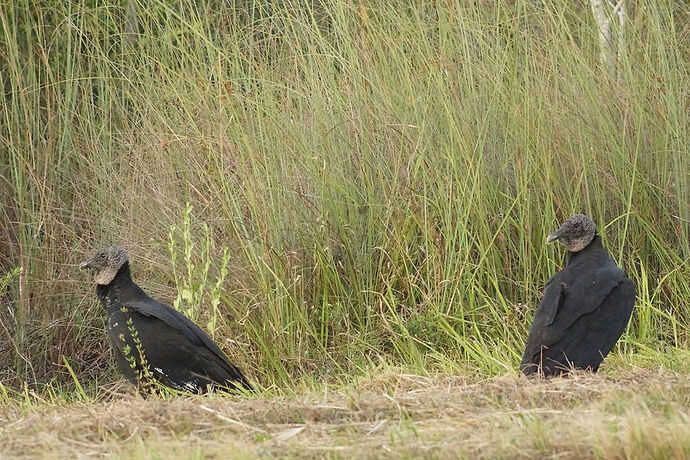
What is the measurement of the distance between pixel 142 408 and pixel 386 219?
2128 millimetres

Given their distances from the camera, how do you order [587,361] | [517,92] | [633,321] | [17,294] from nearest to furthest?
[587,361] → [633,321] → [517,92] → [17,294]

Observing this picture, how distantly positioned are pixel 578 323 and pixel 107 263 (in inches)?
78.9

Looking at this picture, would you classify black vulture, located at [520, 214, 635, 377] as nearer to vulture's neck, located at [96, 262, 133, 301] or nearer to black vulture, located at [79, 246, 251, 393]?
black vulture, located at [79, 246, 251, 393]

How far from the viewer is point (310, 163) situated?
5.41 metres

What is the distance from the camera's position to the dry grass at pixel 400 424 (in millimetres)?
2865

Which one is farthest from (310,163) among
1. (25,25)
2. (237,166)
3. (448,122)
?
(25,25)

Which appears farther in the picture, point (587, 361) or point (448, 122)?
point (448, 122)

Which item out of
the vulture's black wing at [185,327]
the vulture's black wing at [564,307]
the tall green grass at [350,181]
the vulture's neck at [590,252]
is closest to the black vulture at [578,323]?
the vulture's black wing at [564,307]

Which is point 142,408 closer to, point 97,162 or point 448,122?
point 448,122

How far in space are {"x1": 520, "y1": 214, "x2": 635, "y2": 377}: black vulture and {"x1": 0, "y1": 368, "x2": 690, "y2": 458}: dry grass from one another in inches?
9.6

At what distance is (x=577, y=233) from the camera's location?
448cm

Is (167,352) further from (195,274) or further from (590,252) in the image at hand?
(590,252)

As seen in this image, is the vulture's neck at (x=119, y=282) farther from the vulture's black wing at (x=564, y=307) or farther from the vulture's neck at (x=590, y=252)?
the vulture's neck at (x=590, y=252)

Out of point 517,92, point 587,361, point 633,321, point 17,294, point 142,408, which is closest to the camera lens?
point 142,408
